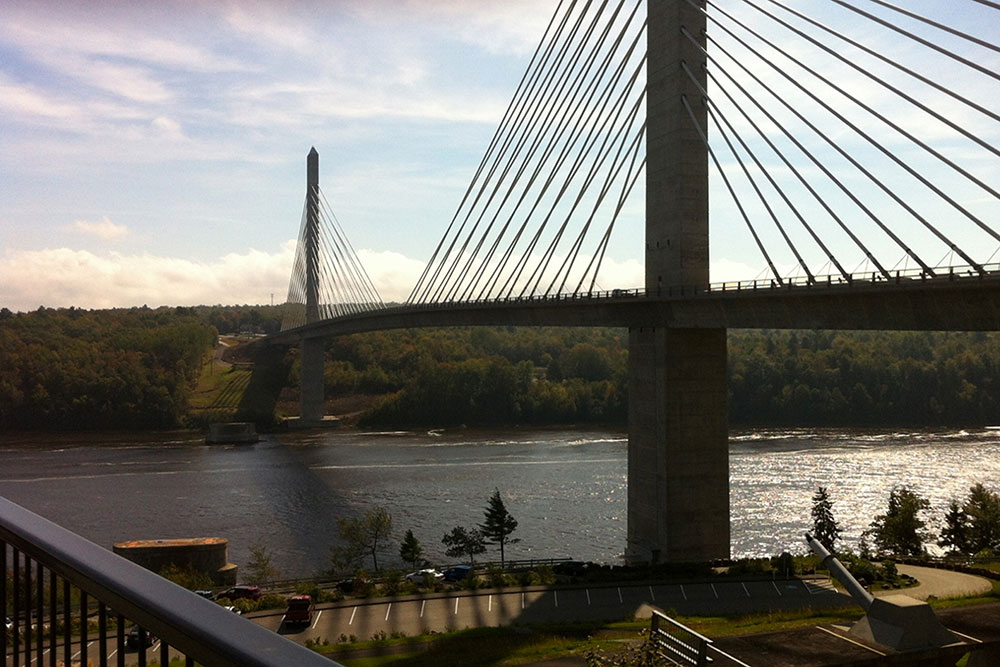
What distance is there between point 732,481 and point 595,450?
13565 mm

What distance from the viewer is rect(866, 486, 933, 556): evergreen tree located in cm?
2781

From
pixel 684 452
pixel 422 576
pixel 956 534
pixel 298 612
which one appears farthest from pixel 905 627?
pixel 956 534

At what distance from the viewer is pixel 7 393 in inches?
2820

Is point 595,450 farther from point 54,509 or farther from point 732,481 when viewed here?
point 54,509

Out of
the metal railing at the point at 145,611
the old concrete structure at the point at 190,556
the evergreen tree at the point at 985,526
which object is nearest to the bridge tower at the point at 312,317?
the old concrete structure at the point at 190,556

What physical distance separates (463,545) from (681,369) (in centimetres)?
865

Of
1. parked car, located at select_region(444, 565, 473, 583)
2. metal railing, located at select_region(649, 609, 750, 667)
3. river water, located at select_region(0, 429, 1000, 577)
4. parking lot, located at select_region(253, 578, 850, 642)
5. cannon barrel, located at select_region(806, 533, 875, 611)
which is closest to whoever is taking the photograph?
metal railing, located at select_region(649, 609, 750, 667)

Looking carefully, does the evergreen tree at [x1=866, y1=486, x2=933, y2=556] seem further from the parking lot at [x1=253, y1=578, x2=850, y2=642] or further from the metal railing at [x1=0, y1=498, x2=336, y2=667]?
the metal railing at [x1=0, y1=498, x2=336, y2=667]

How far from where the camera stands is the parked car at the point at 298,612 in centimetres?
1955

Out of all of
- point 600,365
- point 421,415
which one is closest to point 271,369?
point 421,415

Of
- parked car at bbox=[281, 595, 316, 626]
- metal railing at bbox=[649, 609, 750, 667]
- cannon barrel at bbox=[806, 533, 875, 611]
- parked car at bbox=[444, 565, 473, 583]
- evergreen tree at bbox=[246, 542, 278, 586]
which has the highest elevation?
cannon barrel at bbox=[806, 533, 875, 611]

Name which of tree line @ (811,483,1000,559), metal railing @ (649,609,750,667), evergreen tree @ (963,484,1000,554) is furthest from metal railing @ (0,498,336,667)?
evergreen tree @ (963,484,1000,554)

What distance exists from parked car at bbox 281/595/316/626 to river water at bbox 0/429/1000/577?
7.05 metres

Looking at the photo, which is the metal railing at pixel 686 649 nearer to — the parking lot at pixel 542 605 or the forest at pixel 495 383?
the parking lot at pixel 542 605
